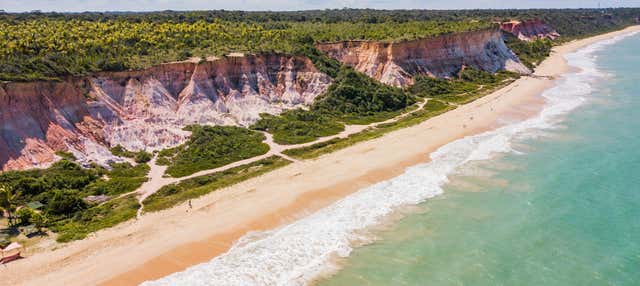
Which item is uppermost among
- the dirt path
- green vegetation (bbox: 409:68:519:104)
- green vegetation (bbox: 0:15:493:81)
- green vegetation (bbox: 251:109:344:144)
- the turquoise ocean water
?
green vegetation (bbox: 0:15:493:81)

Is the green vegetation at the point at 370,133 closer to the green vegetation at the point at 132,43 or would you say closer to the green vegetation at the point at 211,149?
the green vegetation at the point at 211,149

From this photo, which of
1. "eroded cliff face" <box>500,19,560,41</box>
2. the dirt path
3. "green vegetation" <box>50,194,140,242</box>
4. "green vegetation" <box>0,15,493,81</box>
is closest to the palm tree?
"green vegetation" <box>50,194,140,242</box>

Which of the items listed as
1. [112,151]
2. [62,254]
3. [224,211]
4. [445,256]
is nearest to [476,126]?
[445,256]

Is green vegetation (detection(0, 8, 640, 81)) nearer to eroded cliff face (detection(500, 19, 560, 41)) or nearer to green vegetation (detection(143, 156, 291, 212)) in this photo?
green vegetation (detection(143, 156, 291, 212))

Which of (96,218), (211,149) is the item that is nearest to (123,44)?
(211,149)

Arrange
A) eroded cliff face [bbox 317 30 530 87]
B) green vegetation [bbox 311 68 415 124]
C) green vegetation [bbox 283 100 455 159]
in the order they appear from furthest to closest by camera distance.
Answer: eroded cliff face [bbox 317 30 530 87] < green vegetation [bbox 311 68 415 124] < green vegetation [bbox 283 100 455 159]

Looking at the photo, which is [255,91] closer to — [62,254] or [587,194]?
[62,254]
